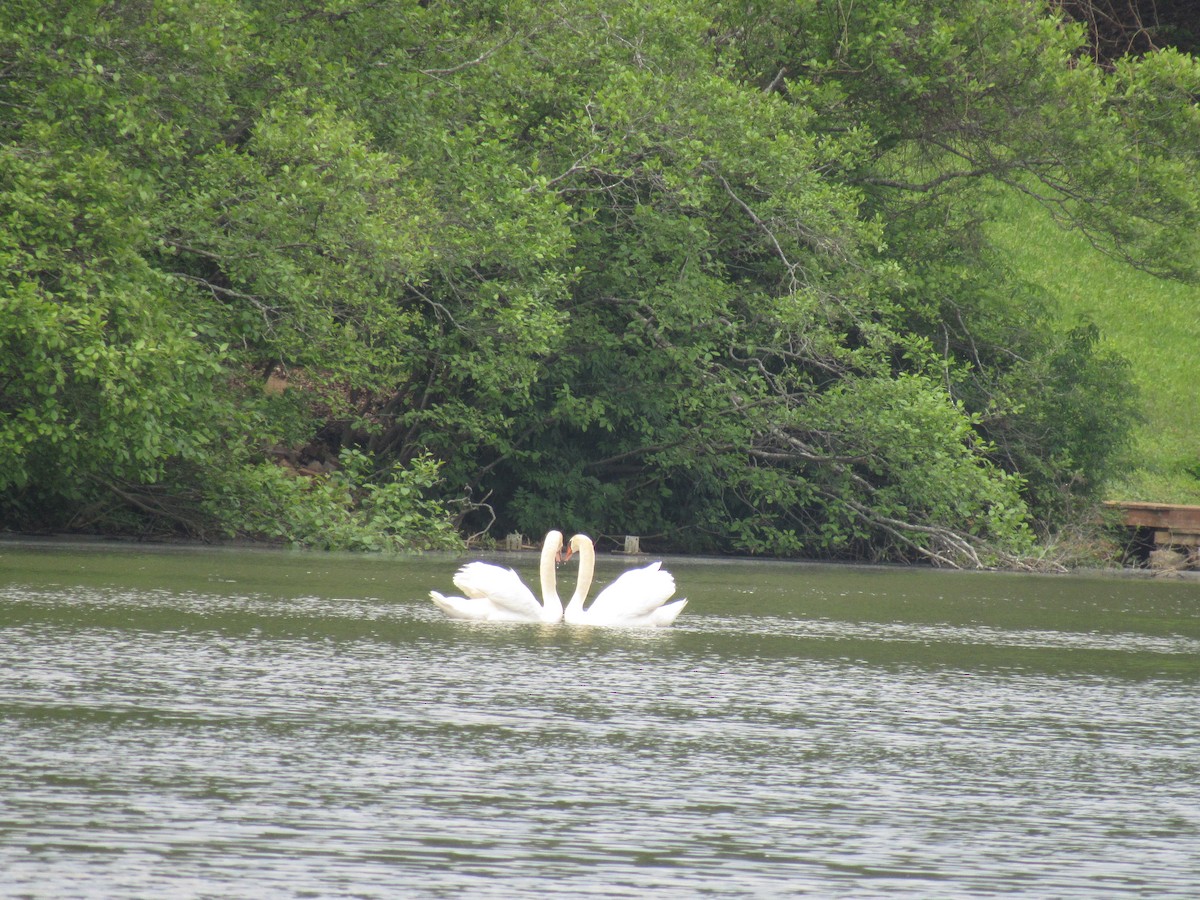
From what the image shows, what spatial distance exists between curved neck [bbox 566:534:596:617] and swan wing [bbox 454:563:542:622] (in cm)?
33

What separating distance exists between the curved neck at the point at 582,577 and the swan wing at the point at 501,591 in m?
0.33

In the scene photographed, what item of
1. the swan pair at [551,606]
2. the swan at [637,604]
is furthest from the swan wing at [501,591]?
the swan at [637,604]

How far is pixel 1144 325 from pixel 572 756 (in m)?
38.7

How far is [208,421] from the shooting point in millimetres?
20766

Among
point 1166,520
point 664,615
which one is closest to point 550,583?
point 664,615

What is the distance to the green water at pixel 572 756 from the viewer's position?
4.96 metres

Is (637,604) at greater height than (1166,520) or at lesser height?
lesser

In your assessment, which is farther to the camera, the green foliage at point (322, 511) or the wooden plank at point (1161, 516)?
the wooden plank at point (1161, 516)

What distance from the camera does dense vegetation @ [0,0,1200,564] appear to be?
63.2ft

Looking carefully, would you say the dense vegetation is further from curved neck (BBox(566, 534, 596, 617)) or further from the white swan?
the white swan

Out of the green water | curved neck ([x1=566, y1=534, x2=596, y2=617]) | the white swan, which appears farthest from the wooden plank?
the white swan

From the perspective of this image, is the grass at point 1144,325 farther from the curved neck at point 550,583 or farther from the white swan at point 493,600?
the white swan at point 493,600

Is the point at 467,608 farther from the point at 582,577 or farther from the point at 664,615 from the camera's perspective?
the point at 582,577

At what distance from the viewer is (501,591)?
1346 centimetres
